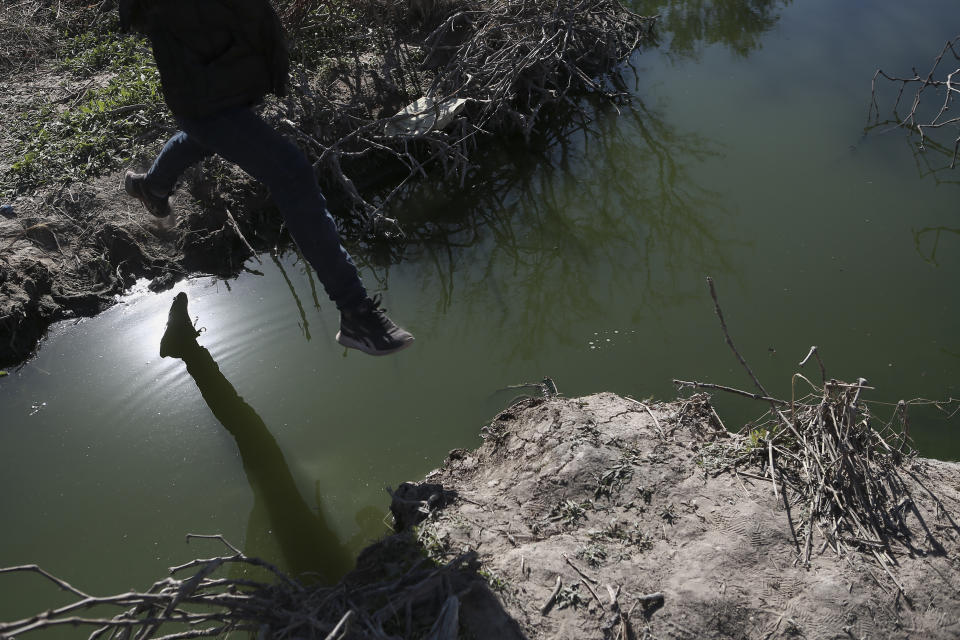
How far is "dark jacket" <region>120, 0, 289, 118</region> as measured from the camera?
2.15 meters

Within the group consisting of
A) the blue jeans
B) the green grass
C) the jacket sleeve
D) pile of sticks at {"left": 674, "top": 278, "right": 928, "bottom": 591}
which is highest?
the green grass

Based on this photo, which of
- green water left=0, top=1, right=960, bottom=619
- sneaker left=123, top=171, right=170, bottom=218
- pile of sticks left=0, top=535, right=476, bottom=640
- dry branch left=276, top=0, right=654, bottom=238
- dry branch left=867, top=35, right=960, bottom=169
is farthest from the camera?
dry branch left=867, top=35, right=960, bottom=169

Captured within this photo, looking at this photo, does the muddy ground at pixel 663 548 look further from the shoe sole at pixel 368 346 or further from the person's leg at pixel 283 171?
the person's leg at pixel 283 171

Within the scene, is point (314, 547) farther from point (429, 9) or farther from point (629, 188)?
point (429, 9)

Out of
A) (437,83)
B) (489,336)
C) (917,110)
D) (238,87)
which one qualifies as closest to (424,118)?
(437,83)

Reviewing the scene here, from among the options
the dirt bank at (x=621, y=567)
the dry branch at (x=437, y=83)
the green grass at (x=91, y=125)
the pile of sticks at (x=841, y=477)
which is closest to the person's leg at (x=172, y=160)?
the dry branch at (x=437, y=83)

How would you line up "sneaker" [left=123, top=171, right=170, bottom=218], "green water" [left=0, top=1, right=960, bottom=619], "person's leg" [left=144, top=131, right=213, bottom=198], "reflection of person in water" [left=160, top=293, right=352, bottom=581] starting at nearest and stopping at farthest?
"reflection of person in water" [left=160, top=293, right=352, bottom=581] < "green water" [left=0, top=1, right=960, bottom=619] < "person's leg" [left=144, top=131, right=213, bottom=198] < "sneaker" [left=123, top=171, right=170, bottom=218]

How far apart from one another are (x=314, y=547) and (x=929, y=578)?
6.34 ft

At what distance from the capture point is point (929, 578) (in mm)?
1815

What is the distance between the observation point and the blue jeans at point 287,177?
7.34 ft

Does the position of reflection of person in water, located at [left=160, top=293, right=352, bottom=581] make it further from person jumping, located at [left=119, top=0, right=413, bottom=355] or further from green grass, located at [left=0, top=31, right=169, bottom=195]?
green grass, located at [left=0, top=31, right=169, bottom=195]

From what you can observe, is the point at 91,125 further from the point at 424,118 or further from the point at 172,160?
the point at 424,118

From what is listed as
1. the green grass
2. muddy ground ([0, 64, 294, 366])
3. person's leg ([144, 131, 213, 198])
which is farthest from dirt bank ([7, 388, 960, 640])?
the green grass

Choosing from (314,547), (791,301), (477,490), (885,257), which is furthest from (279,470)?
(885,257)
